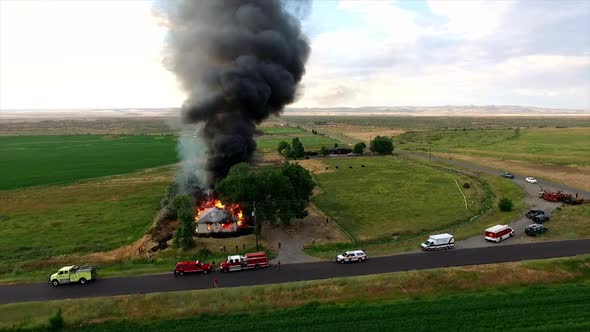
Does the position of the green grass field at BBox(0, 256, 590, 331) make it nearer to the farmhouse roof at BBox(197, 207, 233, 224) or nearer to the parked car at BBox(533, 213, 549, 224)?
the parked car at BBox(533, 213, 549, 224)

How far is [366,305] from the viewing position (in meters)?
29.3

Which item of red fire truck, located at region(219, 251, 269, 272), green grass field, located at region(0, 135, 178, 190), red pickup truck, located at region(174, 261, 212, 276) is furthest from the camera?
green grass field, located at region(0, 135, 178, 190)

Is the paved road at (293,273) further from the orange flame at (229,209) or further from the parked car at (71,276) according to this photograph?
the orange flame at (229,209)

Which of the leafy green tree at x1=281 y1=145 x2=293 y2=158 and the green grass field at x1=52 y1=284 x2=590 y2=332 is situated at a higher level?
the leafy green tree at x1=281 y1=145 x2=293 y2=158

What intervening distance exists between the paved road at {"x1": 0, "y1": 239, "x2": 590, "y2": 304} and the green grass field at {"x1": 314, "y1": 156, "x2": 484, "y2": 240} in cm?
955

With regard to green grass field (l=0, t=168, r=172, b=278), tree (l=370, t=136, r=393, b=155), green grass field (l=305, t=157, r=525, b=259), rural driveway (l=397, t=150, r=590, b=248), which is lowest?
green grass field (l=0, t=168, r=172, b=278)

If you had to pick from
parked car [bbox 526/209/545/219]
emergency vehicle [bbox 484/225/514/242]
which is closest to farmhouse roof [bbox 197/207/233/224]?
emergency vehicle [bbox 484/225/514/242]

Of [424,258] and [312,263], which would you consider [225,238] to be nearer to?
[312,263]

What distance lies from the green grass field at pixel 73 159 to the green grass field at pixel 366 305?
227 feet

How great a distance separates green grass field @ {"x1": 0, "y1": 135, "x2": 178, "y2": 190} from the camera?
3634 inches

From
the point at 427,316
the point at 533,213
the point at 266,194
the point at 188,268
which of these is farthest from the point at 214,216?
the point at 533,213

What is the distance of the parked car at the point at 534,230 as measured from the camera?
44531 mm

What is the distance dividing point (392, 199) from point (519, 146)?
90.1m

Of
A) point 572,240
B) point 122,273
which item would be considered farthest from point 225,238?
point 572,240
